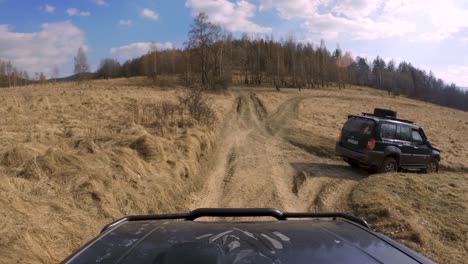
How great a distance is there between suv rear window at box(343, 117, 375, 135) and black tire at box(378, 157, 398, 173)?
1.23 meters

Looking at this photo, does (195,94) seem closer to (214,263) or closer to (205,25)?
(214,263)

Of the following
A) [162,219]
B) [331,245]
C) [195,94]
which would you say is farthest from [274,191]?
[195,94]

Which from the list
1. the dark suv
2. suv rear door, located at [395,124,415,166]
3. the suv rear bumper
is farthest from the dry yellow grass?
suv rear door, located at [395,124,415,166]

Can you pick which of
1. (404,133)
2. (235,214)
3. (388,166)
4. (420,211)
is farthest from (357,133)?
(235,214)

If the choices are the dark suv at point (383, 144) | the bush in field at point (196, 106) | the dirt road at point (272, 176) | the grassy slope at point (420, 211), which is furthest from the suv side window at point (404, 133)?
the bush in field at point (196, 106)

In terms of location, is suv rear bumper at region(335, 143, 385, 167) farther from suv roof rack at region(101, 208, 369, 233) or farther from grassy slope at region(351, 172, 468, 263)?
suv roof rack at region(101, 208, 369, 233)

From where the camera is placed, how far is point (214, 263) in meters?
2.03

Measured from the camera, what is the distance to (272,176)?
1299cm

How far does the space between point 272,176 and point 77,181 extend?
633 centimetres

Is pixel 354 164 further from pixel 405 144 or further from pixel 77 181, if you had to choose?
pixel 77 181

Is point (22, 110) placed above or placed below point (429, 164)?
above

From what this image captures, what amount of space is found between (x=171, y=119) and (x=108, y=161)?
940 cm

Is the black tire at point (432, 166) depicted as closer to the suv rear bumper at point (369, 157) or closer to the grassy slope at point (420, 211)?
the suv rear bumper at point (369, 157)

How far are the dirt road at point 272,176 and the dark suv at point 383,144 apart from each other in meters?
0.65
